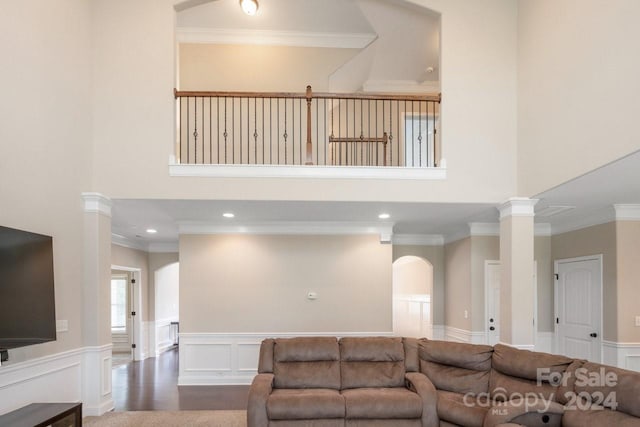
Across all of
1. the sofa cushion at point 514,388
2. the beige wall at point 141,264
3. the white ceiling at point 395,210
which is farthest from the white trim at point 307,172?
the beige wall at point 141,264

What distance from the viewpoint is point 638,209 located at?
5.29 meters

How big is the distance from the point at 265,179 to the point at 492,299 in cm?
437

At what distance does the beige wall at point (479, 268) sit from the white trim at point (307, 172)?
2361 mm

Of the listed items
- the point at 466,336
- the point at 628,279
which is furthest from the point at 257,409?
the point at 628,279

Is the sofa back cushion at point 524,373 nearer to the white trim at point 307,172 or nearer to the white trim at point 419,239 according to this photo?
the white trim at point 307,172

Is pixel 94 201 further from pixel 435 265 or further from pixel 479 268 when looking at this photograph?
pixel 435 265

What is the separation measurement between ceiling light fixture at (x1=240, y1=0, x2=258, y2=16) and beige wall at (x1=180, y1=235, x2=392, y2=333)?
3.37m

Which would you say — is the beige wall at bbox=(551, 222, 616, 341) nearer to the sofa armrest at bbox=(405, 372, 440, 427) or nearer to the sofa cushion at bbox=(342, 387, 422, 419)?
the sofa armrest at bbox=(405, 372, 440, 427)

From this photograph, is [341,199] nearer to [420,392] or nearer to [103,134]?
[420,392]

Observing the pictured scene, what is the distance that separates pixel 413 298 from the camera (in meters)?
9.81

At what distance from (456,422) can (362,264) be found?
129 inches

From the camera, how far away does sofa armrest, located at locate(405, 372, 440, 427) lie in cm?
386

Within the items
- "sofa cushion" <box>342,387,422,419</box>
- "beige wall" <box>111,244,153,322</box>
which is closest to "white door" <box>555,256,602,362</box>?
"sofa cushion" <box>342,387,422,419</box>

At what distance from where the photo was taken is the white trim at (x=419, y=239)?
26.3ft
